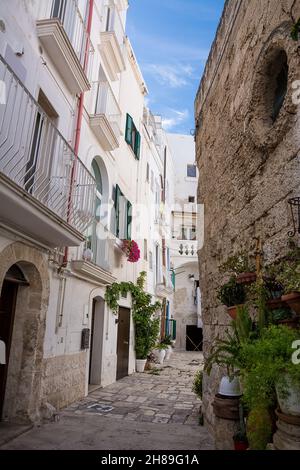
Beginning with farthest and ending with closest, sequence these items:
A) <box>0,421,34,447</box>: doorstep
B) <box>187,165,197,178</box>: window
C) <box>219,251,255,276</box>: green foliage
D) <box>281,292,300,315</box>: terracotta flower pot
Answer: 1. <box>187,165,197,178</box>: window
2. <box>0,421,34,447</box>: doorstep
3. <box>219,251,255,276</box>: green foliage
4. <box>281,292,300,315</box>: terracotta flower pot

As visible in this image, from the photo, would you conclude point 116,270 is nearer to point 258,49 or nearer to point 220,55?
point 220,55

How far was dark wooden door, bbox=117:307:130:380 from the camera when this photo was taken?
1001 cm

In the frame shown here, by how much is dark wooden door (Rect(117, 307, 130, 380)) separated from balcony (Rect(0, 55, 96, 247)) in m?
5.00

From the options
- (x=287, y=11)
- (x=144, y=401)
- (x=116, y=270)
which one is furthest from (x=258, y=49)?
(x=116, y=270)

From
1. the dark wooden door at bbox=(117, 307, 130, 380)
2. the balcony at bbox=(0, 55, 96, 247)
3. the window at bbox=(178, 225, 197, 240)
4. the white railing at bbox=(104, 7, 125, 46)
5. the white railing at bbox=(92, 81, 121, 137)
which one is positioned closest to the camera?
the balcony at bbox=(0, 55, 96, 247)

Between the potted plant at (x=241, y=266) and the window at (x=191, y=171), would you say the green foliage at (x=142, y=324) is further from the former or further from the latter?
the window at (x=191, y=171)

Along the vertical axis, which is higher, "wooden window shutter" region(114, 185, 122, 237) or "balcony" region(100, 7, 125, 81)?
"balcony" region(100, 7, 125, 81)

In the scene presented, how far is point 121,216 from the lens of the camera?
1040cm

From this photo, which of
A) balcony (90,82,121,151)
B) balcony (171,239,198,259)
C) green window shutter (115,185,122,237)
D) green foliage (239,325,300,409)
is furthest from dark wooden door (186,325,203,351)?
green foliage (239,325,300,409)

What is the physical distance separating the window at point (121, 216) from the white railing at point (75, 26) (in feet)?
11.6

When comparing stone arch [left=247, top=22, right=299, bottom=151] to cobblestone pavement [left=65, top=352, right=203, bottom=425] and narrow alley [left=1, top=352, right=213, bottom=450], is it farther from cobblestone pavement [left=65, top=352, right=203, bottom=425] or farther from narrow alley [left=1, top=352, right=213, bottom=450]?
cobblestone pavement [left=65, top=352, right=203, bottom=425]

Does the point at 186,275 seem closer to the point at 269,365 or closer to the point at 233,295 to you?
the point at 233,295

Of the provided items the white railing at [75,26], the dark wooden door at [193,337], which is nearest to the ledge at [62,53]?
the white railing at [75,26]

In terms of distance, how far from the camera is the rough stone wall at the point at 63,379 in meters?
5.55
